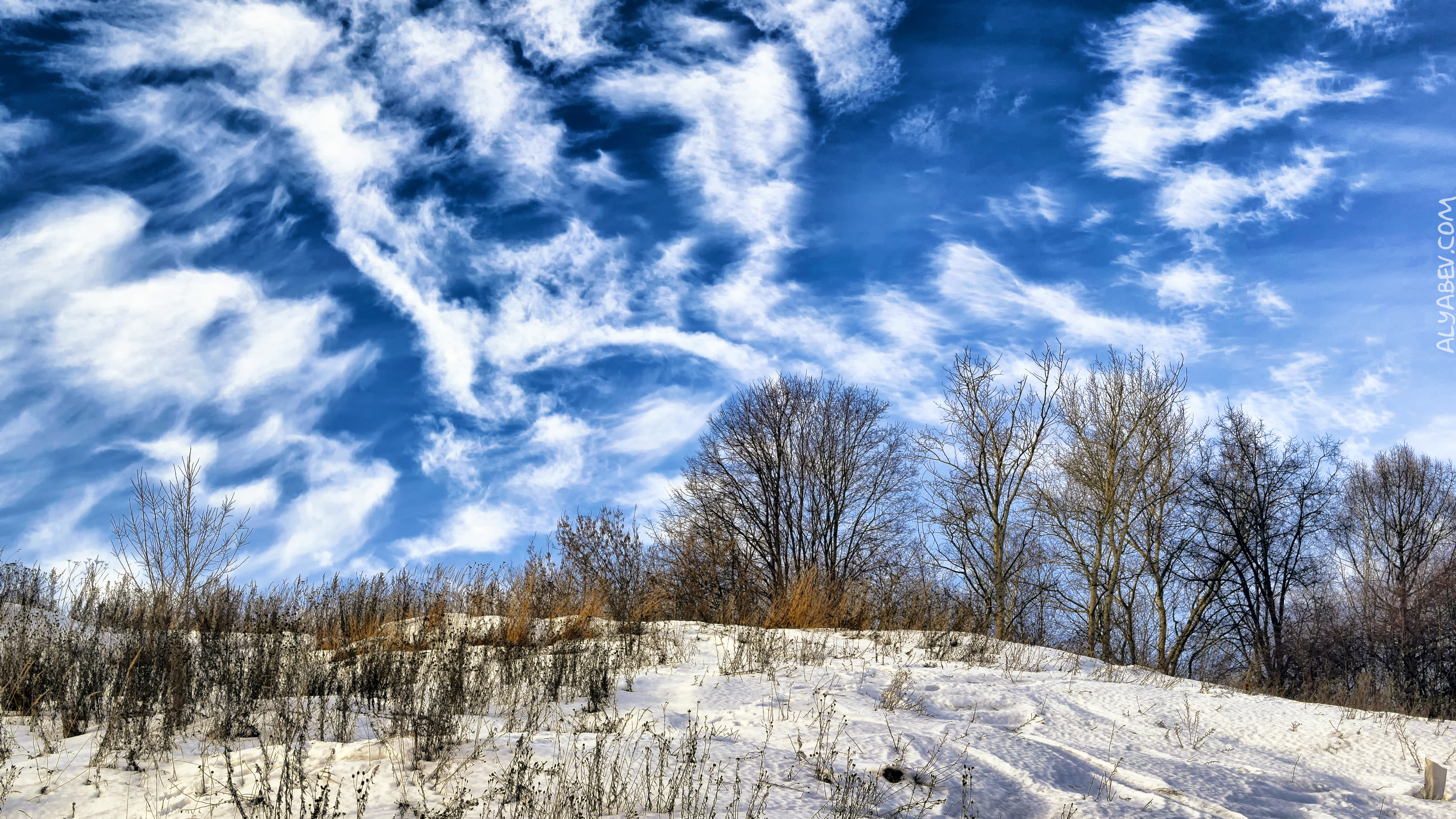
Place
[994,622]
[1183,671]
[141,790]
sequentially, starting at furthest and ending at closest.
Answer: [1183,671] → [994,622] → [141,790]

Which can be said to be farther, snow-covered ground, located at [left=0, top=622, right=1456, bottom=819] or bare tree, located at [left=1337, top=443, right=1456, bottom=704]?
bare tree, located at [left=1337, top=443, right=1456, bottom=704]

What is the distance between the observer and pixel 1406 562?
27.0 m

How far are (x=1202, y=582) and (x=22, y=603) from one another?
30185 mm

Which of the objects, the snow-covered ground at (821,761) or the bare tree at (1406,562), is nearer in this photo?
the snow-covered ground at (821,761)

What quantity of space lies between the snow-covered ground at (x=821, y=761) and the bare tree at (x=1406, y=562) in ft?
62.0

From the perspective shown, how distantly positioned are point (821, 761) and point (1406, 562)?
1219 inches

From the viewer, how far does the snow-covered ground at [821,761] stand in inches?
182

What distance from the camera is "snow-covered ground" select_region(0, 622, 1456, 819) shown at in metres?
4.62

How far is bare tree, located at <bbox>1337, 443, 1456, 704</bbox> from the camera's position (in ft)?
76.1

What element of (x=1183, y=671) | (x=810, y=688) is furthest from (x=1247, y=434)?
(x=810, y=688)

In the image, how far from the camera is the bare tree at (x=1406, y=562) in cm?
2319

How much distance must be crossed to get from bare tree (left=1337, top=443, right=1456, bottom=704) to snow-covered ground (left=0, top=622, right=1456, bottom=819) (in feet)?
62.0

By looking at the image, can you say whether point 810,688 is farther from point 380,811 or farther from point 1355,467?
point 1355,467

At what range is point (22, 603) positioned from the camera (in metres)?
15.1
